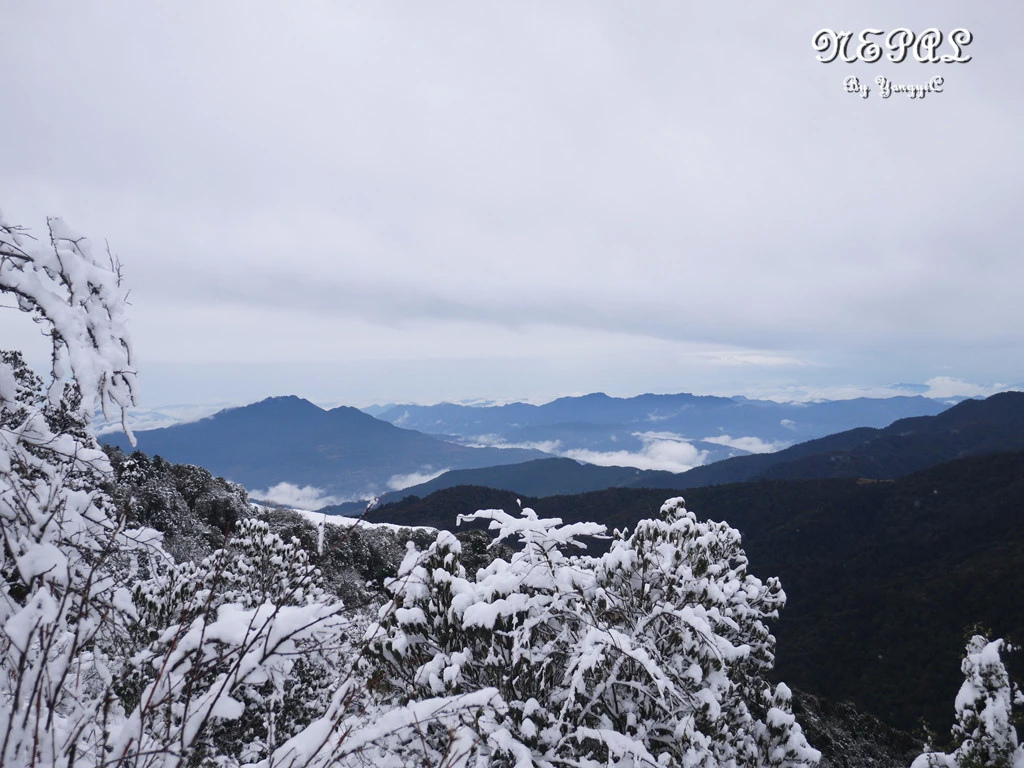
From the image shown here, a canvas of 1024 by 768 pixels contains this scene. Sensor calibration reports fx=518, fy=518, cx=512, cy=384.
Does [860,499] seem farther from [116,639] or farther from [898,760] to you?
[116,639]

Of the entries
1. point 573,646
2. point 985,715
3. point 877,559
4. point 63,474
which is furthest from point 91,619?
point 877,559

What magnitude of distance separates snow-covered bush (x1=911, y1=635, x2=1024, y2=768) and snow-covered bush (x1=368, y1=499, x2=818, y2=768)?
6278mm

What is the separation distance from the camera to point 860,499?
121 m

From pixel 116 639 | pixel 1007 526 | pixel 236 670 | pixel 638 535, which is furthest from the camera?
pixel 1007 526

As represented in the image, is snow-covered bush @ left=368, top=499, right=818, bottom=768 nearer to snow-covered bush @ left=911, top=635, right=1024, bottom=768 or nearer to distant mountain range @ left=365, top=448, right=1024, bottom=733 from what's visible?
snow-covered bush @ left=911, top=635, right=1024, bottom=768

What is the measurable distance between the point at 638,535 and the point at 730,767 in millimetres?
2895

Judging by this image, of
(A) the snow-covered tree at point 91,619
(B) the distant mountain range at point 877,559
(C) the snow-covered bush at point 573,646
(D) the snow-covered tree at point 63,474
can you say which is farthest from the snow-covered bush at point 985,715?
(B) the distant mountain range at point 877,559

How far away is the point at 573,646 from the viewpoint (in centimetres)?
522

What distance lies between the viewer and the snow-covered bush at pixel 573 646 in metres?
4.77

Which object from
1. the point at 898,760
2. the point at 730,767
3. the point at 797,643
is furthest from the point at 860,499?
the point at 730,767

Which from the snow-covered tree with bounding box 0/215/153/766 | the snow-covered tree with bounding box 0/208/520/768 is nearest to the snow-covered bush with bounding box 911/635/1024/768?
the snow-covered tree with bounding box 0/208/520/768

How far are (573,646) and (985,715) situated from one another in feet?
31.5

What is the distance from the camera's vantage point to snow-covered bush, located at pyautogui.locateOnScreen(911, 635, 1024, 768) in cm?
920

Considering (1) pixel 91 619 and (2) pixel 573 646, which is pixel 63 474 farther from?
(2) pixel 573 646
